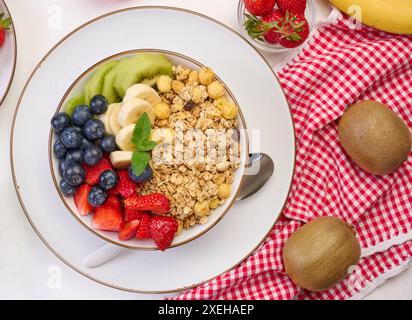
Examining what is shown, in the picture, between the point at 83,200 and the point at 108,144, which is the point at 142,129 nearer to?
the point at 108,144

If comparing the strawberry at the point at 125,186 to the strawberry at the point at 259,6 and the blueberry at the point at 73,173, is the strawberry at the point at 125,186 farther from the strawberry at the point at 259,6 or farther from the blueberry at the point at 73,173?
the strawberry at the point at 259,6

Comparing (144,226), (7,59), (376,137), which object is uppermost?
(7,59)

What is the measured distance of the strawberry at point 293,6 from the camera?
1.18 m

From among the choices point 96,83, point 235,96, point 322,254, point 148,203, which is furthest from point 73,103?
point 322,254

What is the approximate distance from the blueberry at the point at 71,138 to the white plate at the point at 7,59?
0.23m

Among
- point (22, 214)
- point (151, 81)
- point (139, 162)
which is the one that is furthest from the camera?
point (22, 214)

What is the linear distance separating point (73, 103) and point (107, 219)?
25cm

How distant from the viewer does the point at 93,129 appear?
3.33ft

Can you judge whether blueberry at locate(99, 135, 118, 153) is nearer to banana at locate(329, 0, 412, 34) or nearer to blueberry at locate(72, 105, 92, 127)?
blueberry at locate(72, 105, 92, 127)

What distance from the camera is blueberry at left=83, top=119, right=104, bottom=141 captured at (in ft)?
3.33

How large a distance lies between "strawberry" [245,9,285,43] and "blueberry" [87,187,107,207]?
0.50 meters

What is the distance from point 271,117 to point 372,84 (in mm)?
259

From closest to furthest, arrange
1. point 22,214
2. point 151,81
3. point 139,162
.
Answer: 1. point 139,162
2. point 151,81
3. point 22,214
